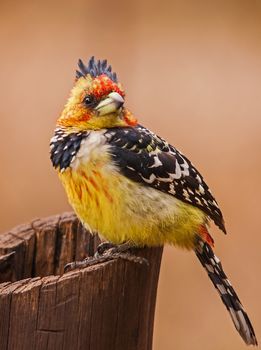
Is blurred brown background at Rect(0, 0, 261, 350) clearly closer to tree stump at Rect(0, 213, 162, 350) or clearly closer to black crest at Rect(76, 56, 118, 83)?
black crest at Rect(76, 56, 118, 83)

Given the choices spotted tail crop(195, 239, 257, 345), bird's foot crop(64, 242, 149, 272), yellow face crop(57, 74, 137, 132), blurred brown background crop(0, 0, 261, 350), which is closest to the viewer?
bird's foot crop(64, 242, 149, 272)

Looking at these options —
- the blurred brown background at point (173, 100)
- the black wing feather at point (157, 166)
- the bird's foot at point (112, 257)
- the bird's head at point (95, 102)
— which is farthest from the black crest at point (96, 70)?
the blurred brown background at point (173, 100)

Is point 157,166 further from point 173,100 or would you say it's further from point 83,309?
point 173,100

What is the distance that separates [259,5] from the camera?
4.68m

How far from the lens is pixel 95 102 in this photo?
3.78 meters

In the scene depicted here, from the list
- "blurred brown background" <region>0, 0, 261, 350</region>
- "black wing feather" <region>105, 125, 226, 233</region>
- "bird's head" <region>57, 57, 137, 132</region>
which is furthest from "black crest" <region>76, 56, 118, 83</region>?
"blurred brown background" <region>0, 0, 261, 350</region>

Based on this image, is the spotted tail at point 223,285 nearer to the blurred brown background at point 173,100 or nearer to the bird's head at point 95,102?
the bird's head at point 95,102

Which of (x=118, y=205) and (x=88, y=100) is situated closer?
(x=118, y=205)

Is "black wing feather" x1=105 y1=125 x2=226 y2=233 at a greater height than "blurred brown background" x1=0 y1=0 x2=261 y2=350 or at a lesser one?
lesser

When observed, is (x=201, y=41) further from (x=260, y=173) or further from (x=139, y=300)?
(x=139, y=300)

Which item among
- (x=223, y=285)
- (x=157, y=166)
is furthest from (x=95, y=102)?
(x=223, y=285)

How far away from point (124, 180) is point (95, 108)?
0.27 meters

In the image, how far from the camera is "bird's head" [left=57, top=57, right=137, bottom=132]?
147 inches

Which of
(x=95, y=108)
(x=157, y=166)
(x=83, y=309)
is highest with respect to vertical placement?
Result: (x=95, y=108)
